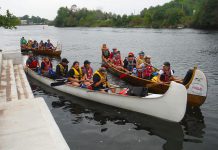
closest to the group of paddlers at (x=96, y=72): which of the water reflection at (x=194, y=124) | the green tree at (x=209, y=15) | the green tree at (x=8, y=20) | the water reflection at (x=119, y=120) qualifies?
the water reflection at (x=119, y=120)

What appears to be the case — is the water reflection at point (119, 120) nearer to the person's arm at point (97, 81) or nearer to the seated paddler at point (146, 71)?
the person's arm at point (97, 81)

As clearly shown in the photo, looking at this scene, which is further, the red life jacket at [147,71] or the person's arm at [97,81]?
the red life jacket at [147,71]

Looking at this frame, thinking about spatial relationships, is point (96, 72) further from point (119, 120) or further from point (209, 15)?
point (209, 15)

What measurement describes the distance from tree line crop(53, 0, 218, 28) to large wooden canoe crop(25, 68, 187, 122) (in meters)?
67.8

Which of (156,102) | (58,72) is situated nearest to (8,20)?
(156,102)

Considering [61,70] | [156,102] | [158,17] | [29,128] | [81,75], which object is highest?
[158,17]

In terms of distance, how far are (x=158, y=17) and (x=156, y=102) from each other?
329ft

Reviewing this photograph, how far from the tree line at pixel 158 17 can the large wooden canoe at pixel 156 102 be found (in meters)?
67.8

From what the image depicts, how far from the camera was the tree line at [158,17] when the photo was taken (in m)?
76.1

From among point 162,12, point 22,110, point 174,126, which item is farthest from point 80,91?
point 162,12

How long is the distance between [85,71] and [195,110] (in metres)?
5.27

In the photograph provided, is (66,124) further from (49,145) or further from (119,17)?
(119,17)

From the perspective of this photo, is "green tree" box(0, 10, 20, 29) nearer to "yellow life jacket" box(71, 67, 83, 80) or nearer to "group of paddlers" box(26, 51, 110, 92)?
"group of paddlers" box(26, 51, 110, 92)

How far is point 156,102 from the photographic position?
9.88m
